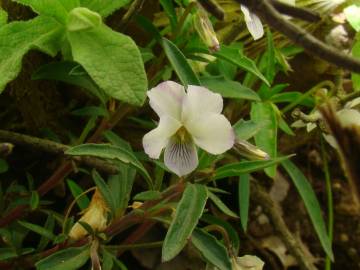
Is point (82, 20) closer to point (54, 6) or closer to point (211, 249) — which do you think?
point (54, 6)

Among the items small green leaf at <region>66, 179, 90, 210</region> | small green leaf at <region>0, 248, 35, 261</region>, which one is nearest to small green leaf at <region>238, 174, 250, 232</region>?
small green leaf at <region>66, 179, 90, 210</region>

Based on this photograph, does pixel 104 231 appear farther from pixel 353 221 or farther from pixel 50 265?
pixel 353 221

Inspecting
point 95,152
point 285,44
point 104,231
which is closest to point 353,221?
point 285,44

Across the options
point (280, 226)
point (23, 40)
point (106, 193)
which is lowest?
point (280, 226)

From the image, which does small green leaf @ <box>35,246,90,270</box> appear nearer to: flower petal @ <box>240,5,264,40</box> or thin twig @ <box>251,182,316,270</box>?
flower petal @ <box>240,5,264,40</box>

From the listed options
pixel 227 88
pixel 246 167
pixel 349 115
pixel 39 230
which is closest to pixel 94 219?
pixel 39 230
